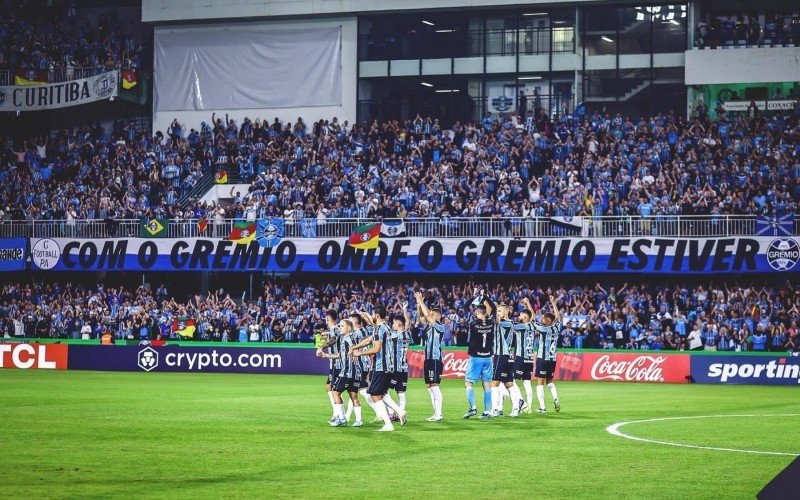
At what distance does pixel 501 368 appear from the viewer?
2475cm

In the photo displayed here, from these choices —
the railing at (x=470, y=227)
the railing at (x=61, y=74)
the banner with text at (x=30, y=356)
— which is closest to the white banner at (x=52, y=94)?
the railing at (x=61, y=74)

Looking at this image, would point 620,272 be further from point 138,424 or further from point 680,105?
point 138,424

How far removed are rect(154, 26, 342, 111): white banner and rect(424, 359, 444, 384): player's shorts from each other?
3925cm

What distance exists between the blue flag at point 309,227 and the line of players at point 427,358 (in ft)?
76.6

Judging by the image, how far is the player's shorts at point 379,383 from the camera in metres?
21.0

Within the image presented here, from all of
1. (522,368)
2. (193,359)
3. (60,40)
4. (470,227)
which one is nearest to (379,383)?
(522,368)

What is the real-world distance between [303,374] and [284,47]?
24.9 meters

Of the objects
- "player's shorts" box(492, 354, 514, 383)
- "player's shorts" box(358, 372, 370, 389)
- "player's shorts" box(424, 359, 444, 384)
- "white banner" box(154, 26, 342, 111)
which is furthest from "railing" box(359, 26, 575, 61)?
"player's shorts" box(358, 372, 370, 389)

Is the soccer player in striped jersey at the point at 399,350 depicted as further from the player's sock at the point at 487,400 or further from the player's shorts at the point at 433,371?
the player's sock at the point at 487,400

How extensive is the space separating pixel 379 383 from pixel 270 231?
30.1 meters

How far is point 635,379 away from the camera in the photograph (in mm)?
40781

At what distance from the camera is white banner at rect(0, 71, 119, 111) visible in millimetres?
61156

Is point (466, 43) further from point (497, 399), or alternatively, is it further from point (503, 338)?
point (497, 399)

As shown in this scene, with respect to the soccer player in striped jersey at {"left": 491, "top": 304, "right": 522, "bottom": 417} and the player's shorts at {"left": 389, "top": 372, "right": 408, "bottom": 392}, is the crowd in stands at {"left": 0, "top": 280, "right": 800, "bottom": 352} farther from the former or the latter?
the player's shorts at {"left": 389, "top": 372, "right": 408, "bottom": 392}
